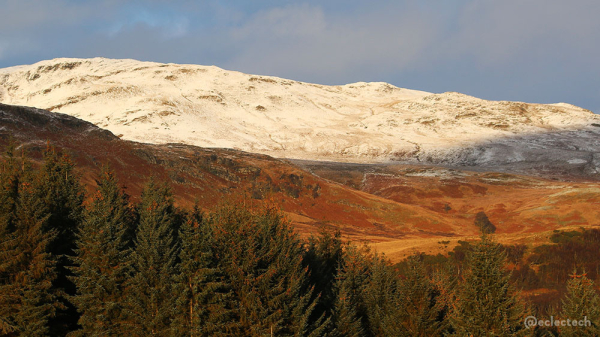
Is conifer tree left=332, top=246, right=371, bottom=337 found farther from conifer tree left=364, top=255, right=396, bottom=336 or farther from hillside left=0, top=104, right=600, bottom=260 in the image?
hillside left=0, top=104, right=600, bottom=260

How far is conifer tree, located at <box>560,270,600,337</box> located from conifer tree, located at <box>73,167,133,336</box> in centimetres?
2193

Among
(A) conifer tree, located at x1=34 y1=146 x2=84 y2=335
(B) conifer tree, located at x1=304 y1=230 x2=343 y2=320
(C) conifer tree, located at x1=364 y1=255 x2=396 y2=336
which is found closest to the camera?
(A) conifer tree, located at x1=34 y1=146 x2=84 y2=335

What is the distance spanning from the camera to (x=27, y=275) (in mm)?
25266

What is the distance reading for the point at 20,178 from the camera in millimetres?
31531

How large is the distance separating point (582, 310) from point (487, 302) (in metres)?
4.36

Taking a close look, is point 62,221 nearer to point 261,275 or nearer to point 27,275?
point 27,275

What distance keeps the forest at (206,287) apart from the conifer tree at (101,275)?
0.20 feet

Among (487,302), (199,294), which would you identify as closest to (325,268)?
(199,294)

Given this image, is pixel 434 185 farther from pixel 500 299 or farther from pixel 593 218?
pixel 500 299

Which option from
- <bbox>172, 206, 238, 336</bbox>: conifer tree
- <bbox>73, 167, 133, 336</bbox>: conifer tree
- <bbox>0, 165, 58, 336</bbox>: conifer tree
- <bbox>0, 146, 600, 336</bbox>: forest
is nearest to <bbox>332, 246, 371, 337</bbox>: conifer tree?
<bbox>0, 146, 600, 336</bbox>: forest

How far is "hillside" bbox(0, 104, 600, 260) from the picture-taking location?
86562 mm

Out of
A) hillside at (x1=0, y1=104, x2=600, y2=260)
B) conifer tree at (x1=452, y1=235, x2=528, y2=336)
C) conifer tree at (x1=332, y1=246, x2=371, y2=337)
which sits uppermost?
hillside at (x1=0, y1=104, x2=600, y2=260)

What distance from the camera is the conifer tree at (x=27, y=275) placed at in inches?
965

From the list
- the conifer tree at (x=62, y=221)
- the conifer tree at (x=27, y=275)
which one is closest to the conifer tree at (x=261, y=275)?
the conifer tree at (x=62, y=221)
